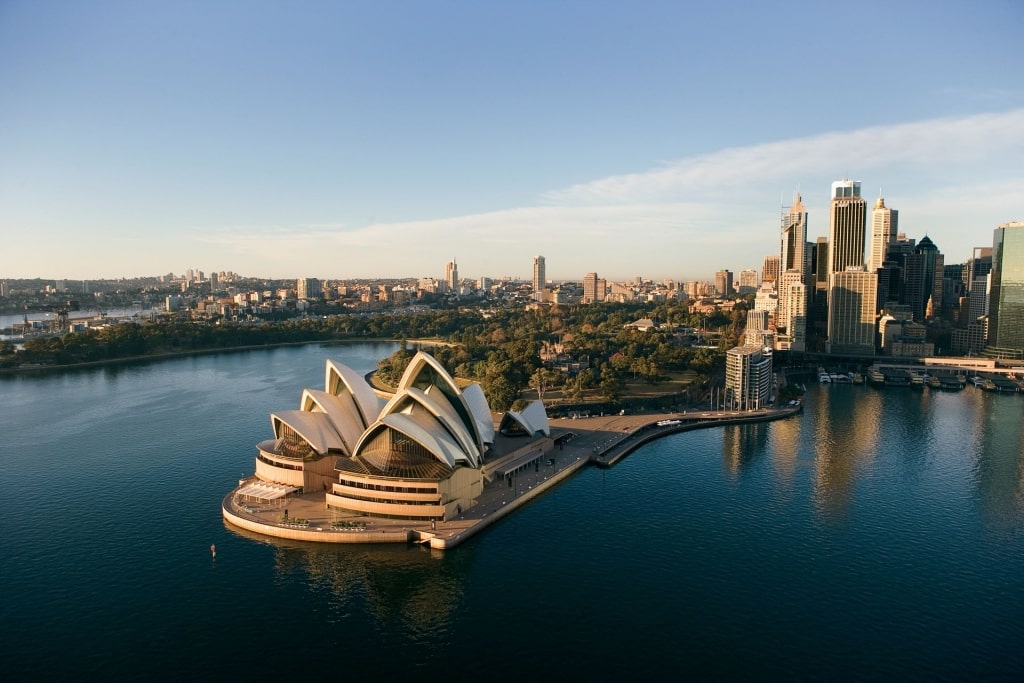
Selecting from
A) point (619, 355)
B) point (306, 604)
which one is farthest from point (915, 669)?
point (619, 355)

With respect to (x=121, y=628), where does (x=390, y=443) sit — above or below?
above

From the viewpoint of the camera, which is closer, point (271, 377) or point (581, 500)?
point (581, 500)

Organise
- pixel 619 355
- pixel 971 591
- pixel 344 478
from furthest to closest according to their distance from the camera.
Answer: pixel 619 355, pixel 344 478, pixel 971 591

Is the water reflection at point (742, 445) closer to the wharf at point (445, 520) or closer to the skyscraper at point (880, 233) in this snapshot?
the wharf at point (445, 520)

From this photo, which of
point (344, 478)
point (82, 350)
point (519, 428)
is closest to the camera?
point (344, 478)

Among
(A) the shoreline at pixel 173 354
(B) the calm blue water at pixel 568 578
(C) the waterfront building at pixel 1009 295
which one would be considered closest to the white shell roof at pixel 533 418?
(B) the calm blue water at pixel 568 578

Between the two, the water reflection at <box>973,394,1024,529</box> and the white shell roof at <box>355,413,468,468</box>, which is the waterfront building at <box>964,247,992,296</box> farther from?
the white shell roof at <box>355,413,468,468</box>

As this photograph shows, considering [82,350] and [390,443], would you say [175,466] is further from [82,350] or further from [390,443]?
[82,350]

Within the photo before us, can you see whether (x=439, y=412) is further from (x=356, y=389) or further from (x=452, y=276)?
(x=452, y=276)
